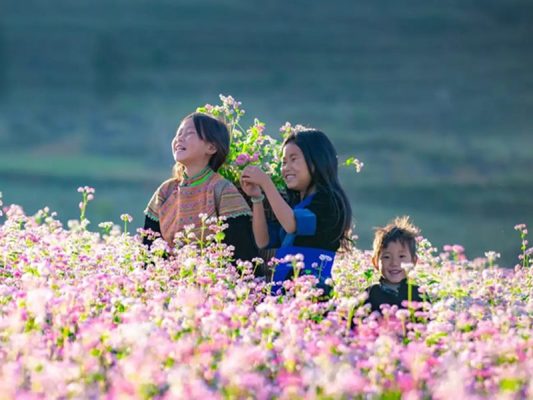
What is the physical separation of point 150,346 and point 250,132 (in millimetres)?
3737

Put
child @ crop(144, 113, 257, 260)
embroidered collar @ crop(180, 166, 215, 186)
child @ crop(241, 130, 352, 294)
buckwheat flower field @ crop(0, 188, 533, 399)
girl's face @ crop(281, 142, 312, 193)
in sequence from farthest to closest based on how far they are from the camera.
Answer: embroidered collar @ crop(180, 166, 215, 186), child @ crop(144, 113, 257, 260), girl's face @ crop(281, 142, 312, 193), child @ crop(241, 130, 352, 294), buckwheat flower field @ crop(0, 188, 533, 399)

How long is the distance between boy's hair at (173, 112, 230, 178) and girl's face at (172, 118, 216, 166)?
0.10 ft

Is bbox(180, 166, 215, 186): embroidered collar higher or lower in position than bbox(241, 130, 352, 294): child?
higher

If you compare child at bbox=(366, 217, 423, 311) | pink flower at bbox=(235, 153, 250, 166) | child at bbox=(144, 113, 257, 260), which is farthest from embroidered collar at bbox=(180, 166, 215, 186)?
child at bbox=(366, 217, 423, 311)

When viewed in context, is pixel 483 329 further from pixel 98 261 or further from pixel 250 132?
pixel 250 132

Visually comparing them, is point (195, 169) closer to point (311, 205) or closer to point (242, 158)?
point (242, 158)

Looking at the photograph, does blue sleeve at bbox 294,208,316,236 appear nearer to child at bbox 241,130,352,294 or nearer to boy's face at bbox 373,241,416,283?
child at bbox 241,130,352,294

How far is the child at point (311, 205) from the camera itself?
18.6 ft

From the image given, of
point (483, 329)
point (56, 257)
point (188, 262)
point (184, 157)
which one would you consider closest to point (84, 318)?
point (188, 262)

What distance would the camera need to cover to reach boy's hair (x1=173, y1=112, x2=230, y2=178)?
622 centimetres

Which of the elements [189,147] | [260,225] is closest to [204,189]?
[189,147]

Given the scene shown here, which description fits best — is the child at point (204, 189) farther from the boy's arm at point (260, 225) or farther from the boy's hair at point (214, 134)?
the boy's arm at point (260, 225)

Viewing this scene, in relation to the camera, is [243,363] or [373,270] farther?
[373,270]

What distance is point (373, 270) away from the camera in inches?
261
